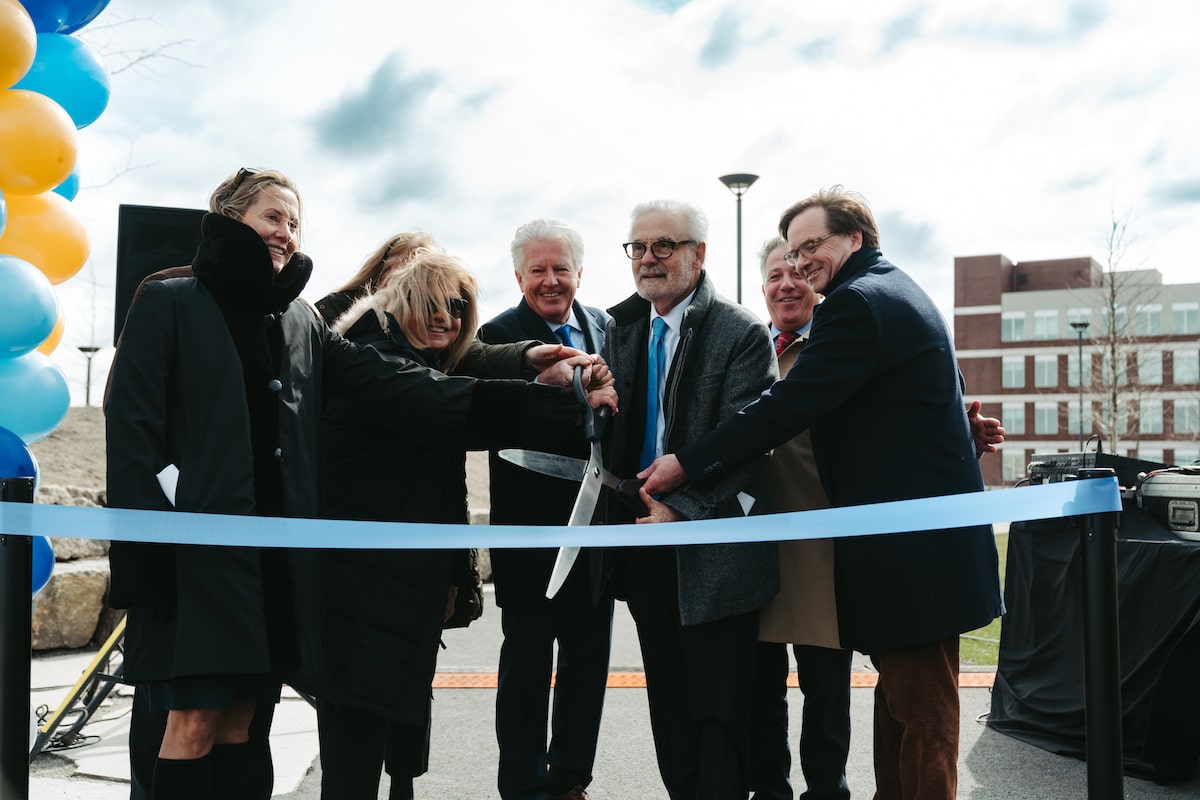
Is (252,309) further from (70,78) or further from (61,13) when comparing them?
(61,13)

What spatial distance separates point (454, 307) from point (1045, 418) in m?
60.2

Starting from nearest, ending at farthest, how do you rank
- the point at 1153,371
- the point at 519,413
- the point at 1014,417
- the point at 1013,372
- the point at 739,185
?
the point at 519,413 → the point at 739,185 → the point at 1153,371 → the point at 1014,417 → the point at 1013,372

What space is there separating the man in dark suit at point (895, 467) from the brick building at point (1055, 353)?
52.6 m

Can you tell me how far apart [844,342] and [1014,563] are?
269 centimetres

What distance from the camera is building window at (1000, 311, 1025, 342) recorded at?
58469 millimetres

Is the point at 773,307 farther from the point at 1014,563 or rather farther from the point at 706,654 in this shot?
the point at 1014,563

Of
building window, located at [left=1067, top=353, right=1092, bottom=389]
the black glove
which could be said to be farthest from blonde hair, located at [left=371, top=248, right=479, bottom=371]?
building window, located at [left=1067, top=353, right=1092, bottom=389]

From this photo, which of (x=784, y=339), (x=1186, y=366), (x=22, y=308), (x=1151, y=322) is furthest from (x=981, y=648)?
(x=1151, y=322)

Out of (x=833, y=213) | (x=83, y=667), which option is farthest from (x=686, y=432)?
(x=83, y=667)

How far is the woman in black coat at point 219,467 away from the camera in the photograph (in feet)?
7.97

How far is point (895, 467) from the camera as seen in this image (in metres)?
2.85

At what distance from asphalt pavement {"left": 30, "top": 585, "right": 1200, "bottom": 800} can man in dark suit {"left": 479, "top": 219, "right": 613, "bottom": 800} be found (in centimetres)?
48

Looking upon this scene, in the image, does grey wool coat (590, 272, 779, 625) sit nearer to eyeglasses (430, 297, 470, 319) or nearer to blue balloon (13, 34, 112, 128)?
eyeglasses (430, 297, 470, 319)

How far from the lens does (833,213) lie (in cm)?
317
